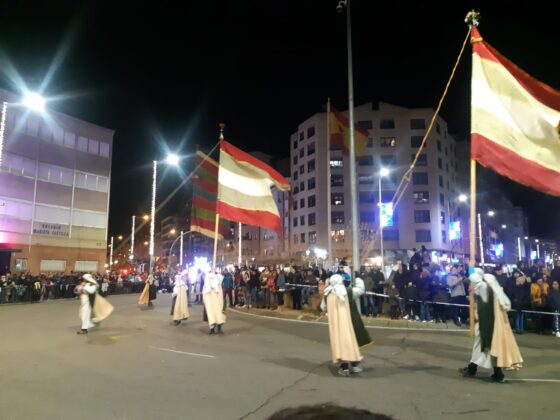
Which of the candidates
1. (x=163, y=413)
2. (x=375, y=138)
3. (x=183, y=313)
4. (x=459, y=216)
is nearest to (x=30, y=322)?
(x=183, y=313)

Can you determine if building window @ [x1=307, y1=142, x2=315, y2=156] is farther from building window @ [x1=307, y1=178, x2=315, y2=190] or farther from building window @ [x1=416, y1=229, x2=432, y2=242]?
building window @ [x1=416, y1=229, x2=432, y2=242]

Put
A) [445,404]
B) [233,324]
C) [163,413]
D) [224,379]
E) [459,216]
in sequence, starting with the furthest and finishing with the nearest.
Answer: [459,216]
[233,324]
[224,379]
[445,404]
[163,413]

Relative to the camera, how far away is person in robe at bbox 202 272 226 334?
13.6m

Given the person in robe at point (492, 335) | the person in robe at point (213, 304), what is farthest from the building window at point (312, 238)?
the person in robe at point (492, 335)

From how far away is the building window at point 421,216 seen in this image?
68938 mm

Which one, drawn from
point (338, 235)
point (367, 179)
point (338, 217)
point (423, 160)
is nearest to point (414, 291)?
point (338, 235)

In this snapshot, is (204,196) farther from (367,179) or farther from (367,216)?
(367,179)

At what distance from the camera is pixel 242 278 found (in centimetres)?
2281

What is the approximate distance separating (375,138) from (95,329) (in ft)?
204

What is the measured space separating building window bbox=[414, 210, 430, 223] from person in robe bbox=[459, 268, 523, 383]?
206 feet

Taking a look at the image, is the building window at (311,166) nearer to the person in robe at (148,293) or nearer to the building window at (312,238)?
the building window at (312,238)

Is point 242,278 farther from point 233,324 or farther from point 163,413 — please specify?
point 163,413

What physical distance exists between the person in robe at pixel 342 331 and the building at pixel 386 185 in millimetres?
58250

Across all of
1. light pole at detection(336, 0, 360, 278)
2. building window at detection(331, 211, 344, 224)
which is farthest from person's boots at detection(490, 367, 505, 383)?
building window at detection(331, 211, 344, 224)
